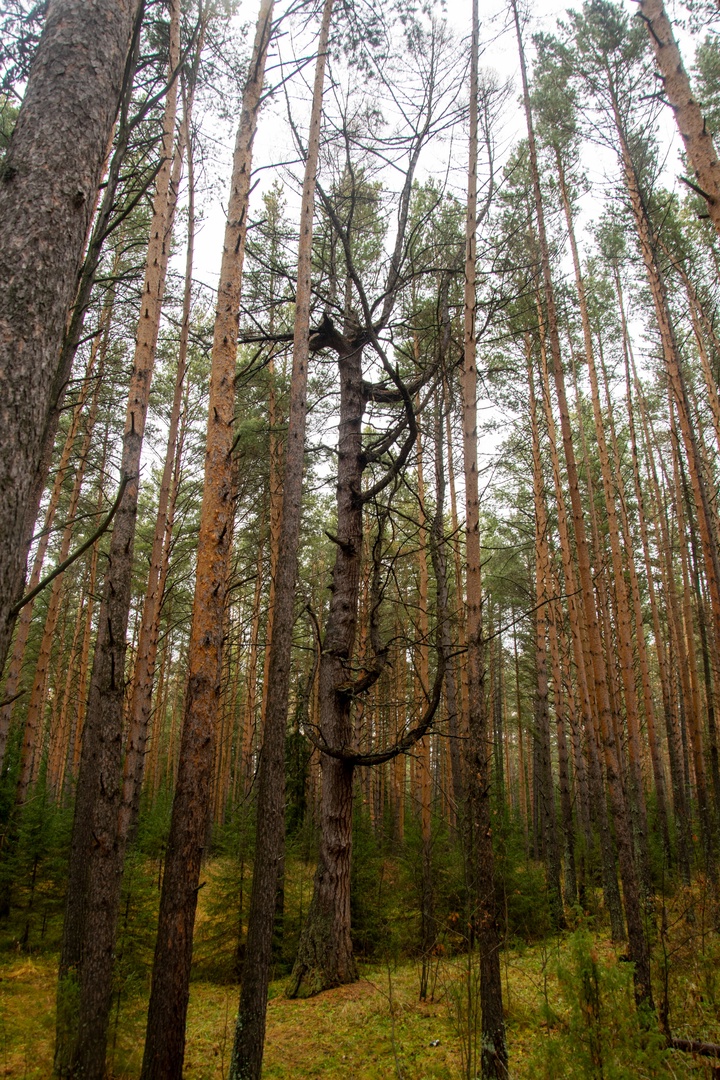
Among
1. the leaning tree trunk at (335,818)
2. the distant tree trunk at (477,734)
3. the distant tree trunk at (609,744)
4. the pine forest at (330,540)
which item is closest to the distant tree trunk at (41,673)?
the pine forest at (330,540)

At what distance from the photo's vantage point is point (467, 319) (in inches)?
210

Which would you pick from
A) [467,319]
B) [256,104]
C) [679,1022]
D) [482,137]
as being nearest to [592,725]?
[679,1022]

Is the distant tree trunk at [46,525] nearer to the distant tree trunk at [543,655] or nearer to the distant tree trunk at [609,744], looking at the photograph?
the distant tree trunk at [609,744]

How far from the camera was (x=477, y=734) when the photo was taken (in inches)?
182

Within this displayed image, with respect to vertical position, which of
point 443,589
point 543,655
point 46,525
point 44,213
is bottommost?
point 44,213

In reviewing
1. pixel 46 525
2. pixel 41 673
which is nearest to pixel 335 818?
pixel 41 673

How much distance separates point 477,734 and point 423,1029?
11.0ft

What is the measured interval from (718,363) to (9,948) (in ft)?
53.5

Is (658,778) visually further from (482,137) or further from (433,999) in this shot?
(482,137)

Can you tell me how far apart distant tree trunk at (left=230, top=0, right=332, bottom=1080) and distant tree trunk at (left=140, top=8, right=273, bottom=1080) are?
1.36 feet

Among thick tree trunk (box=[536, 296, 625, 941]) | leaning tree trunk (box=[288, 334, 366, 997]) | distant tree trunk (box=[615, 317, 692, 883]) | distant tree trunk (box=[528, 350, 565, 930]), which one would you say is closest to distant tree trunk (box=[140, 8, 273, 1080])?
leaning tree trunk (box=[288, 334, 366, 997])

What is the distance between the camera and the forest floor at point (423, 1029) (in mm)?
3148

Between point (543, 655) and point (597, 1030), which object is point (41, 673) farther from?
point (597, 1030)

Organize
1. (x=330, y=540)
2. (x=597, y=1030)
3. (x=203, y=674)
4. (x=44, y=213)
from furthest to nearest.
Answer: (x=330, y=540), (x=203, y=674), (x=597, y=1030), (x=44, y=213)
